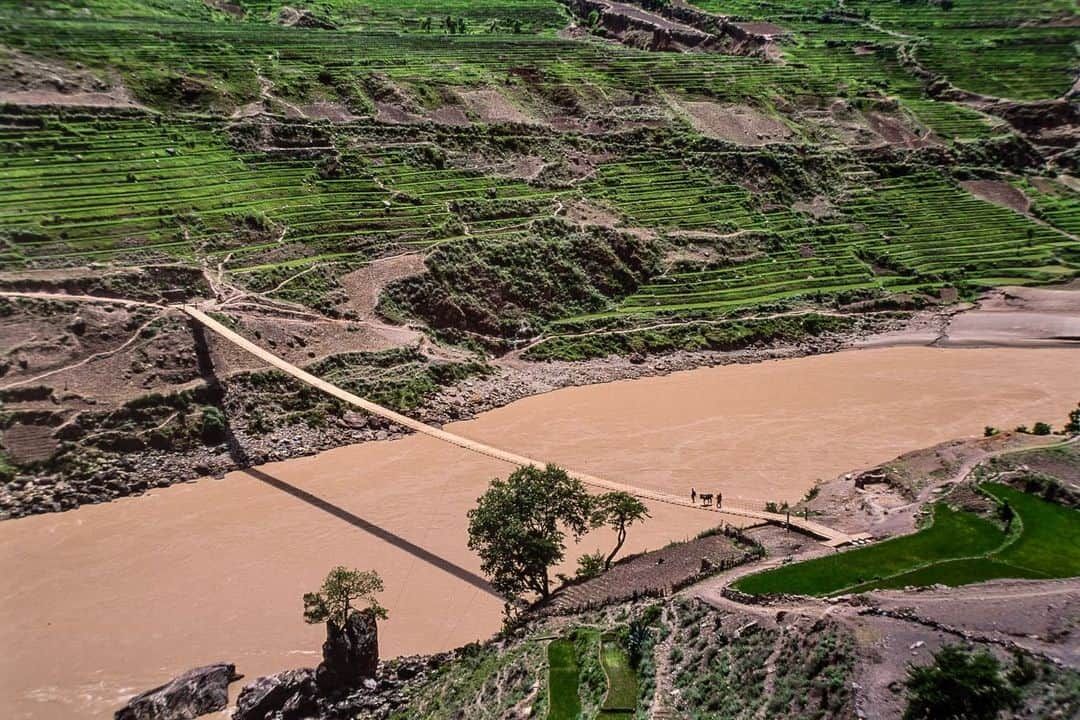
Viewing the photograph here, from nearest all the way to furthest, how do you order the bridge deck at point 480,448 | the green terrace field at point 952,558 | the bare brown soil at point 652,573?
the green terrace field at point 952,558 < the bare brown soil at point 652,573 < the bridge deck at point 480,448

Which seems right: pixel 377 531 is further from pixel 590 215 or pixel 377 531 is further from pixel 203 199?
pixel 590 215

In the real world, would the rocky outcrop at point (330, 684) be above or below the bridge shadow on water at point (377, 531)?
below

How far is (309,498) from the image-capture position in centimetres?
3594

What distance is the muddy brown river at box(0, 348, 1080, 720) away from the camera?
27562 mm

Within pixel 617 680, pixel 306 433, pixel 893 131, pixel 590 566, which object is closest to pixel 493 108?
pixel 893 131

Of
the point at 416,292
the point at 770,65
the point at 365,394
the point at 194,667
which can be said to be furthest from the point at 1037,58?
the point at 194,667

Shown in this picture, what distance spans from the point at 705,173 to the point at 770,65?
23.3 m

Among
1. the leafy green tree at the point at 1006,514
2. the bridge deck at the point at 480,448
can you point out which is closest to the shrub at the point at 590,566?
the bridge deck at the point at 480,448

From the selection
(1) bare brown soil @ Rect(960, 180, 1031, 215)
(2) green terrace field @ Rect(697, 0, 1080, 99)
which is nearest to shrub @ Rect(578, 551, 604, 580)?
(1) bare brown soil @ Rect(960, 180, 1031, 215)

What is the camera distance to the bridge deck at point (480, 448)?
2922 centimetres

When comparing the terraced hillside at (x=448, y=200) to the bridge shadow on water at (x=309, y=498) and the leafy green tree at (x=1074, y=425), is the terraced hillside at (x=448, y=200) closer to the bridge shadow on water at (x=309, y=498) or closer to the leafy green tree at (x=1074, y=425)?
the bridge shadow on water at (x=309, y=498)

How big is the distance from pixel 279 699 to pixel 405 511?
1123 cm

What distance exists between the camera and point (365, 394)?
42.7m

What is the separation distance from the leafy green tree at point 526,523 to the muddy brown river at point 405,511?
263 centimetres
